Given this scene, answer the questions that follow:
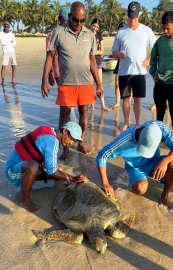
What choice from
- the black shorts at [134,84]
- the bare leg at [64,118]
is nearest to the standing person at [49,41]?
the bare leg at [64,118]

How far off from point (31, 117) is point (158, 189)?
3468 mm

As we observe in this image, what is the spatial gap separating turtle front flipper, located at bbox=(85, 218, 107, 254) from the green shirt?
247cm

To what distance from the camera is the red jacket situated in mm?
2898

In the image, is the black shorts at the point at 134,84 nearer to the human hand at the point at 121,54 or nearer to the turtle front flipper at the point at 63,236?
the human hand at the point at 121,54

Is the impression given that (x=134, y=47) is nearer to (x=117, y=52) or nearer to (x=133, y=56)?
(x=133, y=56)

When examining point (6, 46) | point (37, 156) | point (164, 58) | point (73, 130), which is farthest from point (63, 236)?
point (6, 46)

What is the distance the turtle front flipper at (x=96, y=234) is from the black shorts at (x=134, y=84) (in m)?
2.83

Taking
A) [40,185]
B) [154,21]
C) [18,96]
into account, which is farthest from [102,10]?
[40,185]

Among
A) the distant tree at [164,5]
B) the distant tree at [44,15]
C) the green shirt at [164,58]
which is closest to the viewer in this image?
the green shirt at [164,58]

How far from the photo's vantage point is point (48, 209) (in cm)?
300

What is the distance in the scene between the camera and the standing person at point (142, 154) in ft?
8.45

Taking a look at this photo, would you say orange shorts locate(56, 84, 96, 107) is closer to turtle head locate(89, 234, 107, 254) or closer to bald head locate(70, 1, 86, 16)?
bald head locate(70, 1, 86, 16)

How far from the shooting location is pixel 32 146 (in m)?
2.96

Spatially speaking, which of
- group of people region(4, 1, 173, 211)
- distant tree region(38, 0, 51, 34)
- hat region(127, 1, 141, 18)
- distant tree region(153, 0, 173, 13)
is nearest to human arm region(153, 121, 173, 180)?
group of people region(4, 1, 173, 211)
